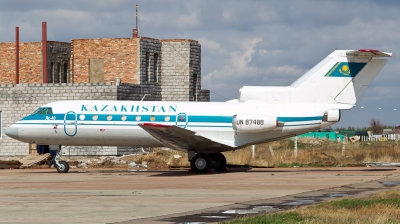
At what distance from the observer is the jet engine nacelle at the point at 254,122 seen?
1185 inches

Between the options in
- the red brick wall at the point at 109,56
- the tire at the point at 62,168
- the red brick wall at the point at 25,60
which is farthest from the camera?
the red brick wall at the point at 25,60

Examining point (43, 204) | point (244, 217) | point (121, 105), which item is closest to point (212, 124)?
point (121, 105)

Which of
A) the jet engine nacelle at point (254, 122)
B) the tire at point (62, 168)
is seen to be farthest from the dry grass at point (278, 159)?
the jet engine nacelle at point (254, 122)

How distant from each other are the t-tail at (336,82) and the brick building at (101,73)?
11754 millimetres

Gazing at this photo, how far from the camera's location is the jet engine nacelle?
3009 centimetres

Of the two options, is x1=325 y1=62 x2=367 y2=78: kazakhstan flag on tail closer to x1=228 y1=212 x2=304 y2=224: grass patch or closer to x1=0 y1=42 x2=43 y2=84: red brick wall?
x1=228 y1=212 x2=304 y2=224: grass patch

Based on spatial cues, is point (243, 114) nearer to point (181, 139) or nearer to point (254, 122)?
point (254, 122)

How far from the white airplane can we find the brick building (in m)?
8.88

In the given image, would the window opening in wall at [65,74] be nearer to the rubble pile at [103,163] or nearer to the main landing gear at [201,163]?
the rubble pile at [103,163]

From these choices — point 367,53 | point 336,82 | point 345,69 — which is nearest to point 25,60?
point 336,82

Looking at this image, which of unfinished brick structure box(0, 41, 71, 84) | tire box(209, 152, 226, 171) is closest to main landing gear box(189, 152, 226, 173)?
tire box(209, 152, 226, 171)

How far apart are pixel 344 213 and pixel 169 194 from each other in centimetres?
646

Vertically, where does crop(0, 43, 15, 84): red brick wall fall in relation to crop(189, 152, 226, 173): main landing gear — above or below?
above

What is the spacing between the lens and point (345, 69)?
30656mm
